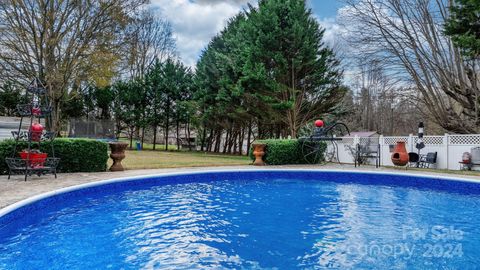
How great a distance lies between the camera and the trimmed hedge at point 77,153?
7.30 m

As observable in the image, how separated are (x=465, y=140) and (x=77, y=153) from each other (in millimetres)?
11786

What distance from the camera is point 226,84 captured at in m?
18.0

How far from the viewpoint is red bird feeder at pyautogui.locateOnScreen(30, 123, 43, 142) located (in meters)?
6.55

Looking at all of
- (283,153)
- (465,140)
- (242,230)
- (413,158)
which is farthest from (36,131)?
(465,140)

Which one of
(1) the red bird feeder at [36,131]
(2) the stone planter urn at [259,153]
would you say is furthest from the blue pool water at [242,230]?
(2) the stone planter urn at [259,153]

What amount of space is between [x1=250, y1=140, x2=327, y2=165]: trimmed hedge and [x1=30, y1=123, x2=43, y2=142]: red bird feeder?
663cm

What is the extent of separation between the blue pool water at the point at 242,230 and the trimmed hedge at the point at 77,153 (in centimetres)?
179

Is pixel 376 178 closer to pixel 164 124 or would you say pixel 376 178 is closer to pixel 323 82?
pixel 323 82

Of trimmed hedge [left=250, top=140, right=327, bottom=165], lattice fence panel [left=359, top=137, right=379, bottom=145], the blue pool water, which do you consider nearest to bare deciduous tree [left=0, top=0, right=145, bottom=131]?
trimmed hedge [left=250, top=140, right=327, bottom=165]

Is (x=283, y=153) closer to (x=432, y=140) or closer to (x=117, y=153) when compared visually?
(x=432, y=140)

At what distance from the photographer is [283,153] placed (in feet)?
36.7

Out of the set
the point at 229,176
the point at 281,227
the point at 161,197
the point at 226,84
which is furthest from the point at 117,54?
the point at 281,227

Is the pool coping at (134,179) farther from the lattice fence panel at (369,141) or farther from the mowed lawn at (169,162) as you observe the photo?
the lattice fence panel at (369,141)

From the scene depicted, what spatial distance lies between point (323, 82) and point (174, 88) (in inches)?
498
